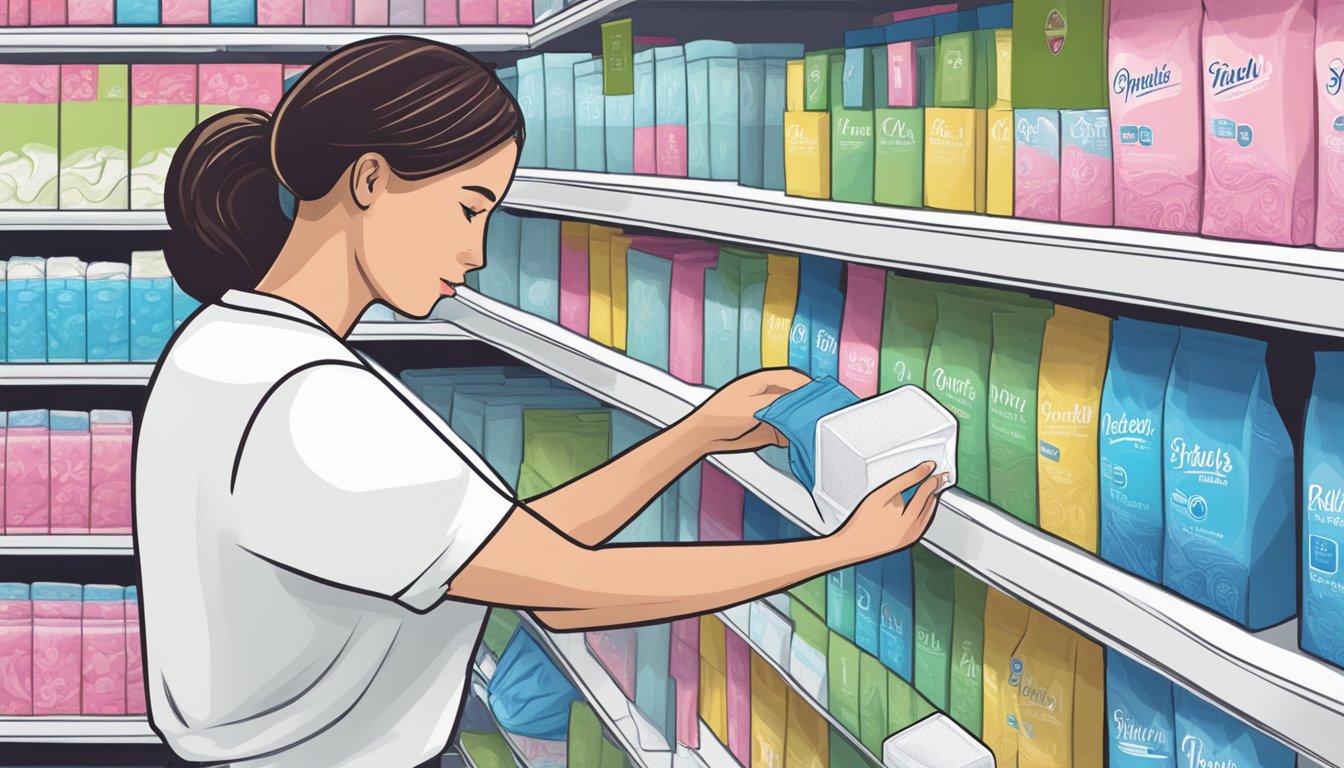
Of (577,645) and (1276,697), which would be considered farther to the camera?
(577,645)

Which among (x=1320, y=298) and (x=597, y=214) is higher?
(x=597, y=214)

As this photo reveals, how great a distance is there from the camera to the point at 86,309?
3.33 metres

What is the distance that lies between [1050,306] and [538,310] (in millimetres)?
1721

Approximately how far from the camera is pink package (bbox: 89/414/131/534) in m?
3.38

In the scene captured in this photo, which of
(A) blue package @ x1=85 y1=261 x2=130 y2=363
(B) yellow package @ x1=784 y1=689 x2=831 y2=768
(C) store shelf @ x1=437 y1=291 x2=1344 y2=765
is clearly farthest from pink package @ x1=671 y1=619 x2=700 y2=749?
(A) blue package @ x1=85 y1=261 x2=130 y2=363

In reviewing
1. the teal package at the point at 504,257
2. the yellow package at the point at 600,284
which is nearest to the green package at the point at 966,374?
the yellow package at the point at 600,284

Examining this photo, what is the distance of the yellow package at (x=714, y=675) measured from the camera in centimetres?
209

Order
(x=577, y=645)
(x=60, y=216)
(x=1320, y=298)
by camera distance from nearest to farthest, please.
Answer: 1. (x=1320, y=298)
2. (x=577, y=645)
3. (x=60, y=216)

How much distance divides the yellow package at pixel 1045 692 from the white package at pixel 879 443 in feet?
0.63

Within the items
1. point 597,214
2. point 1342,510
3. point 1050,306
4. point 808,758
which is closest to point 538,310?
point 597,214

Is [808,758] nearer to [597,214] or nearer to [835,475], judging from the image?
[835,475]

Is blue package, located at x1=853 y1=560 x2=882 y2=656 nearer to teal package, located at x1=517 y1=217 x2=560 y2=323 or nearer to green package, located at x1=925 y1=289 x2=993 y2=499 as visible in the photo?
green package, located at x1=925 y1=289 x2=993 y2=499

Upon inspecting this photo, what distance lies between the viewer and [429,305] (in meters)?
1.35

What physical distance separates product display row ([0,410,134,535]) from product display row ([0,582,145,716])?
0.58ft
